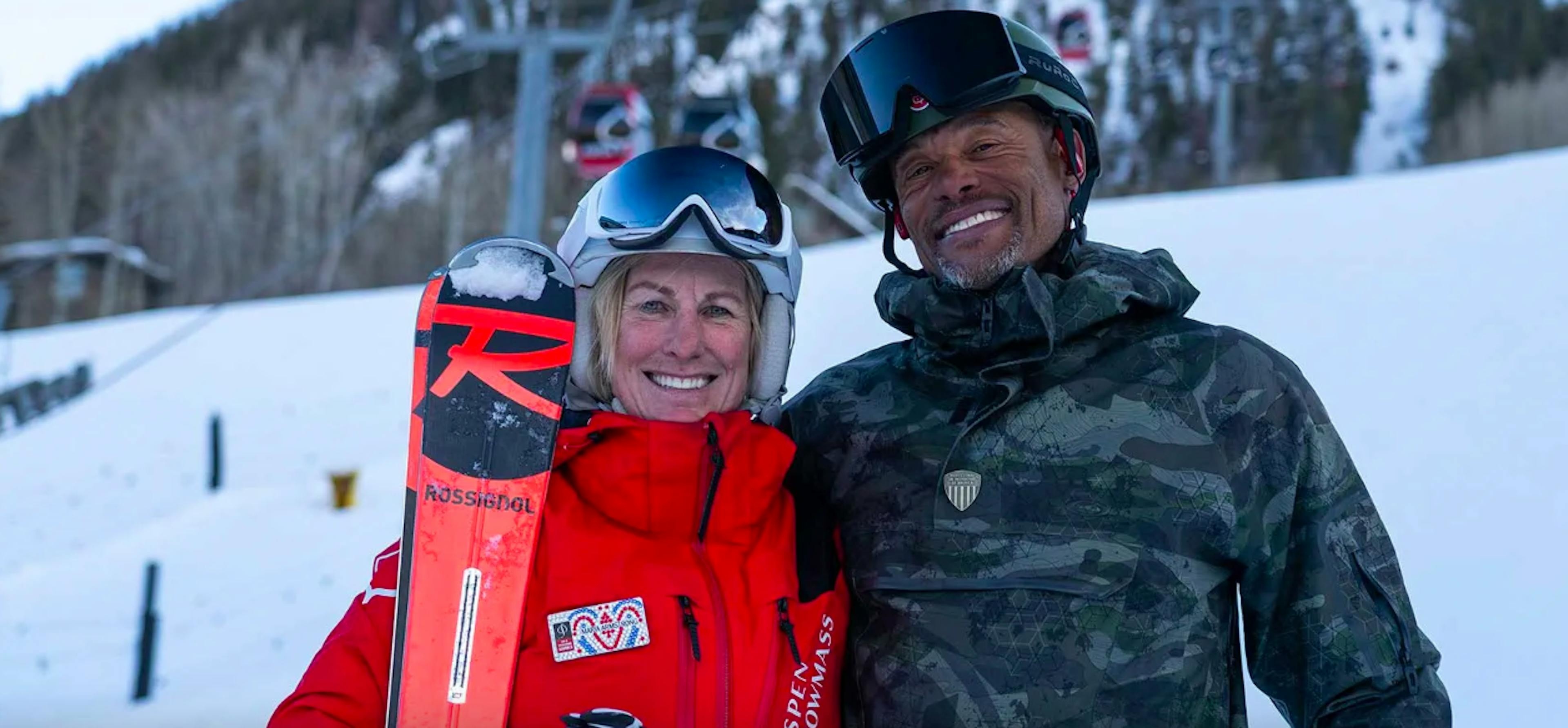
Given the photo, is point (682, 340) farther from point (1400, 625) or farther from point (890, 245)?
point (1400, 625)

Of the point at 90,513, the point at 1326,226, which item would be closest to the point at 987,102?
the point at 1326,226

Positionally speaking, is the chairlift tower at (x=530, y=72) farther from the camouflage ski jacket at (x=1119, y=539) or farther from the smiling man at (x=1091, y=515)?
the camouflage ski jacket at (x=1119, y=539)

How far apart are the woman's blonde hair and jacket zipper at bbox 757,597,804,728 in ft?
1.61

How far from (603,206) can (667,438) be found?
0.55m

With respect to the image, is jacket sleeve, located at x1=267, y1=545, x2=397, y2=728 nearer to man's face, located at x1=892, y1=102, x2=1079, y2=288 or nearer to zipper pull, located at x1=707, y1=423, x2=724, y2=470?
zipper pull, located at x1=707, y1=423, x2=724, y2=470

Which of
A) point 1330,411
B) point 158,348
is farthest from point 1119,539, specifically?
point 158,348

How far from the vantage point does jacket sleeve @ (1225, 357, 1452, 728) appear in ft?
6.53

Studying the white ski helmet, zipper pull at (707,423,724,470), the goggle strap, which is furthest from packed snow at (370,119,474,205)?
zipper pull at (707,423,724,470)

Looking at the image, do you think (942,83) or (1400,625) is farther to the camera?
(942,83)

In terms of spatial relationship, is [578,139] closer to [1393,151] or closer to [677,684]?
[677,684]

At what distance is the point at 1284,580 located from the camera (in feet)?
6.84

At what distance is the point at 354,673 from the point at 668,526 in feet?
1.79

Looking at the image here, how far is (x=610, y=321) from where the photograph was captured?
7.69 ft

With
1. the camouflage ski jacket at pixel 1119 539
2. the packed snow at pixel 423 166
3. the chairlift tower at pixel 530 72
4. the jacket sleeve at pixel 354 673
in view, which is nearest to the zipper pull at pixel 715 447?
the camouflage ski jacket at pixel 1119 539
